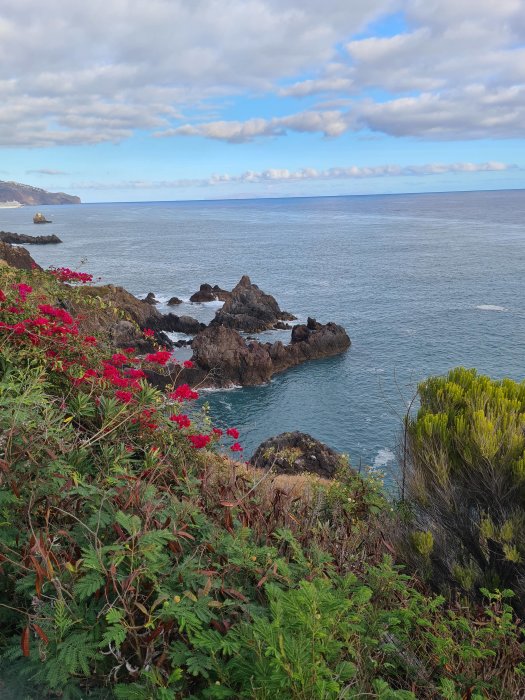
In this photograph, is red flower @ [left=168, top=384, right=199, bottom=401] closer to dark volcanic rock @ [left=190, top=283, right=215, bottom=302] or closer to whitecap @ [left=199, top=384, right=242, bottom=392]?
A: whitecap @ [left=199, top=384, right=242, bottom=392]

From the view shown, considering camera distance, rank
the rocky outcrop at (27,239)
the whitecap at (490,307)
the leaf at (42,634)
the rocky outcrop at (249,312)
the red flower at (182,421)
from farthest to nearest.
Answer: the rocky outcrop at (27,239) → the whitecap at (490,307) → the rocky outcrop at (249,312) → the red flower at (182,421) → the leaf at (42,634)

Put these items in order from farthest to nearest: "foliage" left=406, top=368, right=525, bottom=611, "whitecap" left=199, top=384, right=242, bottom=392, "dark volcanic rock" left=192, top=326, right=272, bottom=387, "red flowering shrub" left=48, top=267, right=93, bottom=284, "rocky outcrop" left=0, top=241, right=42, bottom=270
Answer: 1. "rocky outcrop" left=0, top=241, right=42, bottom=270
2. "dark volcanic rock" left=192, top=326, right=272, bottom=387
3. "whitecap" left=199, top=384, right=242, bottom=392
4. "red flowering shrub" left=48, top=267, right=93, bottom=284
5. "foliage" left=406, top=368, right=525, bottom=611

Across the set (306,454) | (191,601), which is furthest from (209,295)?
(191,601)

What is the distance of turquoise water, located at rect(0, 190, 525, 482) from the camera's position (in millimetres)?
33125

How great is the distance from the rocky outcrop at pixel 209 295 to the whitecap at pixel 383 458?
38.0 meters

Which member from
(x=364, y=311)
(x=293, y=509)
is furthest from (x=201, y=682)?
(x=364, y=311)

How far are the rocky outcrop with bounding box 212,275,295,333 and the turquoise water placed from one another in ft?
11.5

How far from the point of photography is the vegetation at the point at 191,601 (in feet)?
10.2

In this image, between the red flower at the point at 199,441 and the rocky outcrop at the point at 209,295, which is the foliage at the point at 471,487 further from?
the rocky outcrop at the point at 209,295

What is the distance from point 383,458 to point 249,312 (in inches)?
1122

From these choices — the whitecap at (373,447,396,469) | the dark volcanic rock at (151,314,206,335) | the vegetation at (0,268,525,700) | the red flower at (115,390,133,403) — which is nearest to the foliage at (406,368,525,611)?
the vegetation at (0,268,525,700)

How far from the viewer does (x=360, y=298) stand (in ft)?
206

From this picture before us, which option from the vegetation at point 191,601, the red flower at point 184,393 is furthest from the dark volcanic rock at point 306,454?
the vegetation at point 191,601

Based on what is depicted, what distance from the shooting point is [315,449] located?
26266 mm
